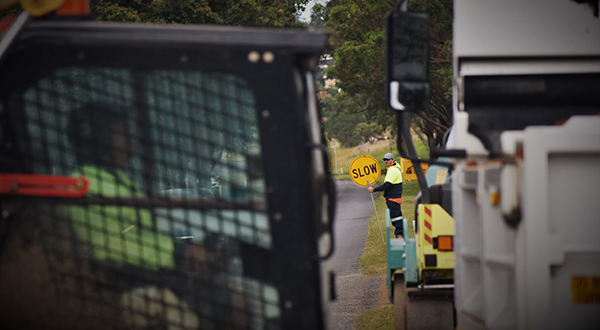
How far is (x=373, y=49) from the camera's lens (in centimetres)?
2725

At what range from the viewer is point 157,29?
8.63ft

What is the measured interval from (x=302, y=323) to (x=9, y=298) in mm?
1091

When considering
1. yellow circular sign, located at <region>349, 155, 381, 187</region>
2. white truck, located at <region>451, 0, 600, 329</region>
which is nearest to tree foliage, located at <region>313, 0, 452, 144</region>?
yellow circular sign, located at <region>349, 155, 381, 187</region>

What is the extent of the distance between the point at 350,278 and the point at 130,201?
908 cm

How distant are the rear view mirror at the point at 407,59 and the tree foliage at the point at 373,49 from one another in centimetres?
2063

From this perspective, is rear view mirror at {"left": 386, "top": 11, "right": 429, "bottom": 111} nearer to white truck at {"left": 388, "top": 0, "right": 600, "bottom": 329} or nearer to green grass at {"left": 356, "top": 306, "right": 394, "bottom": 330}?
white truck at {"left": 388, "top": 0, "right": 600, "bottom": 329}

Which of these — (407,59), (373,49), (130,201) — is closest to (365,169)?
(373,49)

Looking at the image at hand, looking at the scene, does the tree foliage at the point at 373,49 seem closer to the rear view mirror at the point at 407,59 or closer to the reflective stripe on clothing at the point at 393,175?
the reflective stripe on clothing at the point at 393,175

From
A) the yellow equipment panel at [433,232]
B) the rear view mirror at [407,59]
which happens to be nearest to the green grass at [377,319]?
the yellow equipment panel at [433,232]

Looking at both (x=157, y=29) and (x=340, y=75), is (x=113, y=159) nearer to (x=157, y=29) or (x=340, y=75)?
(x=157, y=29)

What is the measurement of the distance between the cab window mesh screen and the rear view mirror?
1488mm

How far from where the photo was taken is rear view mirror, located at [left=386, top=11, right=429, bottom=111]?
3.89 metres

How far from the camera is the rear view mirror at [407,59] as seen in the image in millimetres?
3889

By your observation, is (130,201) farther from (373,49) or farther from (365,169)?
(373,49)
